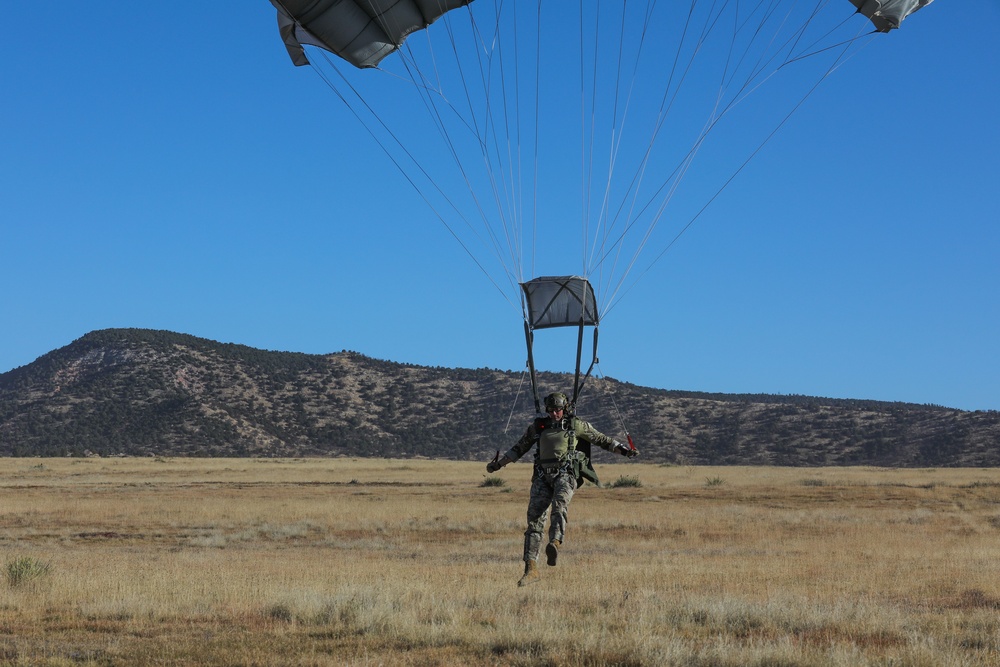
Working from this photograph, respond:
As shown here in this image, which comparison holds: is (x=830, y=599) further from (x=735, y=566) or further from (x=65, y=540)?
(x=65, y=540)

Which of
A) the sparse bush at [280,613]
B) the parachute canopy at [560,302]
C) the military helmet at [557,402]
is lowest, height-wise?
the sparse bush at [280,613]

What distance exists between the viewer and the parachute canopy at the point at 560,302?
14.1m

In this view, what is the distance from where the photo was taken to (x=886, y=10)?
46.4 ft

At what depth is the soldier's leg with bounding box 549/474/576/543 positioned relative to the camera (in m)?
12.1

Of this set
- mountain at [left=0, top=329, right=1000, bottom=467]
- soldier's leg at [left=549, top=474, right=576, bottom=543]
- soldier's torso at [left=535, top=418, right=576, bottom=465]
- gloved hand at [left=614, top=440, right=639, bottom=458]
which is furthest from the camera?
mountain at [left=0, top=329, right=1000, bottom=467]

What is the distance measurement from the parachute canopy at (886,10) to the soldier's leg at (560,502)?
7.52 metres

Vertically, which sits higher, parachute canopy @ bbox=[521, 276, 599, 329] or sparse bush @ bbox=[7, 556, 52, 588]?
parachute canopy @ bbox=[521, 276, 599, 329]

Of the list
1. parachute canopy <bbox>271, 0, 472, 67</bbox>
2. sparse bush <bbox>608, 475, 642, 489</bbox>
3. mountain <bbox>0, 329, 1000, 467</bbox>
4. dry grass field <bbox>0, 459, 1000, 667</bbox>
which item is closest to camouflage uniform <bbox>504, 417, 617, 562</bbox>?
dry grass field <bbox>0, 459, 1000, 667</bbox>

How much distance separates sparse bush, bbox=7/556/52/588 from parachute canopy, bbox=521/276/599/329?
272 inches

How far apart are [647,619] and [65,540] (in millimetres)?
15220

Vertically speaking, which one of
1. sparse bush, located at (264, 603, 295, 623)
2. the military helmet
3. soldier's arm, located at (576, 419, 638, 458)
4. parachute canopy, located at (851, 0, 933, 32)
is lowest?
sparse bush, located at (264, 603, 295, 623)

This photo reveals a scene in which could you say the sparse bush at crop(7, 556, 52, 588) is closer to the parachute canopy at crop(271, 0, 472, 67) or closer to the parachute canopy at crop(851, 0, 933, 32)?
the parachute canopy at crop(271, 0, 472, 67)

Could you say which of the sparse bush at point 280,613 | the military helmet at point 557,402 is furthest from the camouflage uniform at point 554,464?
the sparse bush at point 280,613

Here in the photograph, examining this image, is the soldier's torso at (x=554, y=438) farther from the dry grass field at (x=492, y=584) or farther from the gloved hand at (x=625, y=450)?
the dry grass field at (x=492, y=584)
